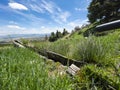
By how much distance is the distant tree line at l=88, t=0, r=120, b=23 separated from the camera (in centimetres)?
3191

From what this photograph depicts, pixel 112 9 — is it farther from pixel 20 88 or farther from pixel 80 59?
pixel 20 88

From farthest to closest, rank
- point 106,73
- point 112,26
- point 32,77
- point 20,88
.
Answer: point 106,73
point 32,77
point 20,88
point 112,26

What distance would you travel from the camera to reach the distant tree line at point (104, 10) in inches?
1256

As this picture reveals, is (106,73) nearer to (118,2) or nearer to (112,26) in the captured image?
(112,26)

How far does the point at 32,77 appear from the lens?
120 inches

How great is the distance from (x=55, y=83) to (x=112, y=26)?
1.98m

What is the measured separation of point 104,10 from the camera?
3244 cm

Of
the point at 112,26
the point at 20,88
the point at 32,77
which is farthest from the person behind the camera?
the point at 32,77

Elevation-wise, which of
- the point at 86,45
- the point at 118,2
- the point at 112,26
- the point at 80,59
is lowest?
the point at 80,59

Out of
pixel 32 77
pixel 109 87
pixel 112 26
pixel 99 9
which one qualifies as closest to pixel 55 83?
pixel 32 77

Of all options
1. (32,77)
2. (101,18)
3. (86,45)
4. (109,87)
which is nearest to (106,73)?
(109,87)

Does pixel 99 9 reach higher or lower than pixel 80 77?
higher

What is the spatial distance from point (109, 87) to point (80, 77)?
0.78 m

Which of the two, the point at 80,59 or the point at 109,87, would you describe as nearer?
the point at 109,87
